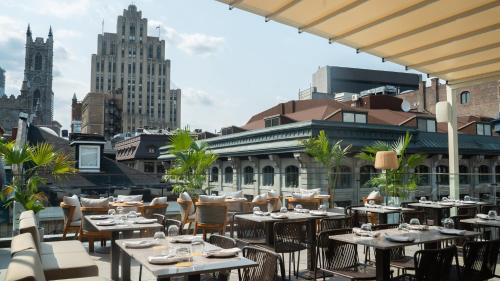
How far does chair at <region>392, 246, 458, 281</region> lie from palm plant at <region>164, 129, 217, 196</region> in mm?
8970

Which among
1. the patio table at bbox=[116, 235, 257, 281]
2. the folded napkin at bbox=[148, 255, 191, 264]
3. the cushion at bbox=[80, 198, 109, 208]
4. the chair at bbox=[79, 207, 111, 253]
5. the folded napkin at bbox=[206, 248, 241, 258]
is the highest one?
the cushion at bbox=[80, 198, 109, 208]

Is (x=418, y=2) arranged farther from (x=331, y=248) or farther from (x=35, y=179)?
(x=35, y=179)

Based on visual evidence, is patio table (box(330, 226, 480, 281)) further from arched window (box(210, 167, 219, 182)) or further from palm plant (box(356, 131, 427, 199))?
arched window (box(210, 167, 219, 182))

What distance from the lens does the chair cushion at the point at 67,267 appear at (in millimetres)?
5277

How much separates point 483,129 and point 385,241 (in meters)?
34.0

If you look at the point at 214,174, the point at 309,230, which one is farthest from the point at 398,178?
the point at 214,174

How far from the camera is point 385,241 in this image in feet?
17.7

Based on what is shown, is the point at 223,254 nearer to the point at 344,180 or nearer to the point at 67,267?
the point at 67,267

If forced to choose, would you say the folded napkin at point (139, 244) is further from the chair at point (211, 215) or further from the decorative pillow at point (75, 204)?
the decorative pillow at point (75, 204)

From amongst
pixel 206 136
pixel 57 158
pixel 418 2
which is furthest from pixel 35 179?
pixel 206 136

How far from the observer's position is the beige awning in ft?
23.0

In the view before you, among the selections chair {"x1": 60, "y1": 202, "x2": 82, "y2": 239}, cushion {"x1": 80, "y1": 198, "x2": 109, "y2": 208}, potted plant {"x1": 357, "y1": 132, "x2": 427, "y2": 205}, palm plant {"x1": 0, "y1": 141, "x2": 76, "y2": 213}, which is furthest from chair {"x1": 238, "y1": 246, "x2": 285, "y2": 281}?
potted plant {"x1": 357, "y1": 132, "x2": 427, "y2": 205}

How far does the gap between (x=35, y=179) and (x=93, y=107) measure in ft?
309

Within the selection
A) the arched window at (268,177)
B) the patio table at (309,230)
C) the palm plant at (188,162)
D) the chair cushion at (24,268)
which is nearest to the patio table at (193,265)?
the chair cushion at (24,268)
